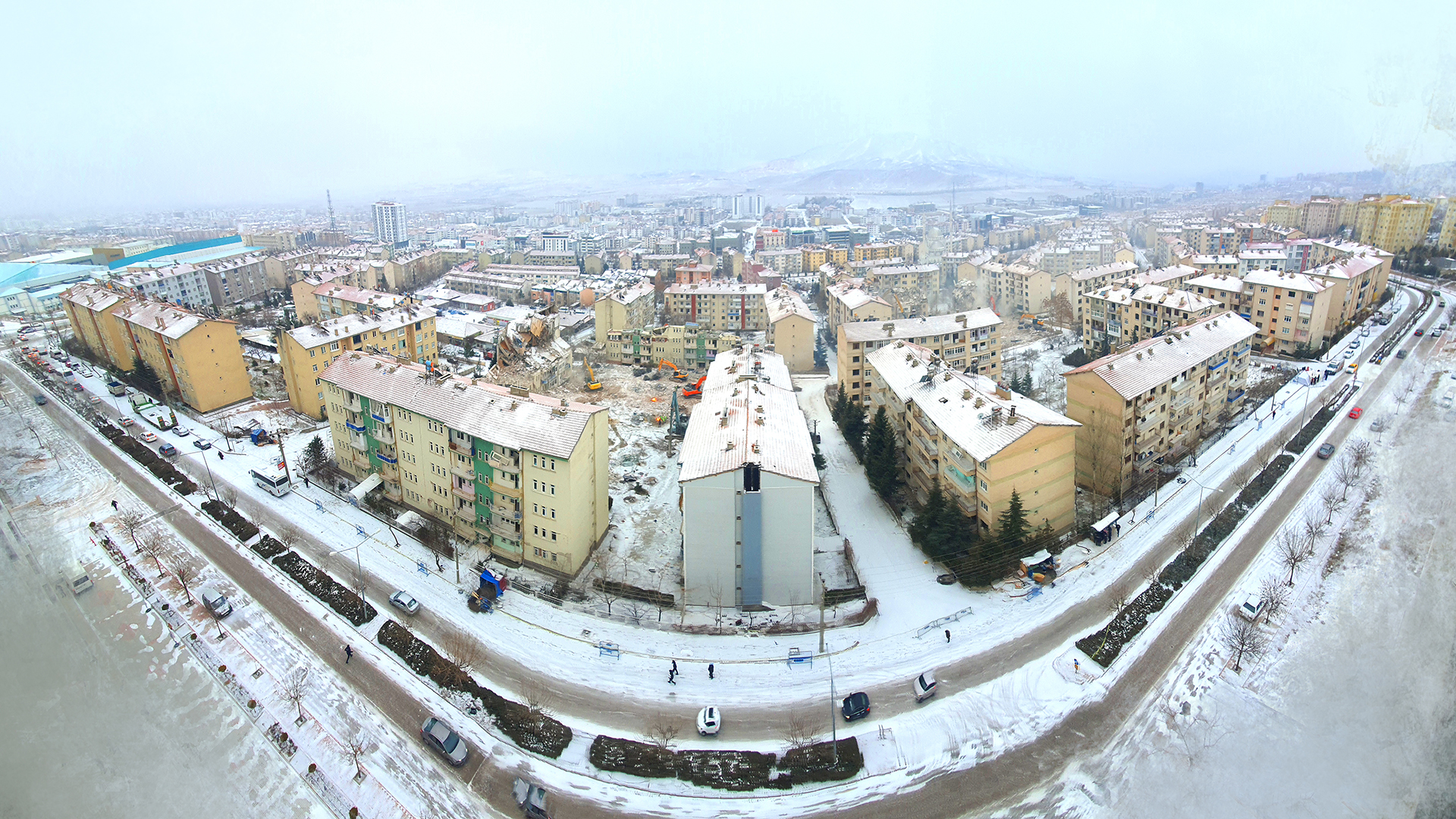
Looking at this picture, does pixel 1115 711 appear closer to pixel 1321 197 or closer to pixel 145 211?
pixel 1321 197

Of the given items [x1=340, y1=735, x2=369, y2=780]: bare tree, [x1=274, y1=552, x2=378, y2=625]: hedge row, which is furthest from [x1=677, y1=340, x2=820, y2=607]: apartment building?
[x1=274, y1=552, x2=378, y2=625]: hedge row

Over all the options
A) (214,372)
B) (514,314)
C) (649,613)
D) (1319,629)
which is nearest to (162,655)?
A: (649,613)

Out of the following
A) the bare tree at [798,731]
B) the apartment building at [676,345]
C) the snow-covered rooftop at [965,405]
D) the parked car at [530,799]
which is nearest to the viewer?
the parked car at [530,799]

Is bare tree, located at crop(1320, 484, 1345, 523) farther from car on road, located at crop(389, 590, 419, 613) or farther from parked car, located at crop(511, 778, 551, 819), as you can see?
car on road, located at crop(389, 590, 419, 613)

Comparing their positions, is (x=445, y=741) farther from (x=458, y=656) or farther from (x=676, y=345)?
(x=676, y=345)

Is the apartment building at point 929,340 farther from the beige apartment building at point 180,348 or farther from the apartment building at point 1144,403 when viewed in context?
the beige apartment building at point 180,348

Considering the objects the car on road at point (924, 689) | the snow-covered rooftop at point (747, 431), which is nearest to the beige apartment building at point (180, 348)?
the snow-covered rooftop at point (747, 431)
